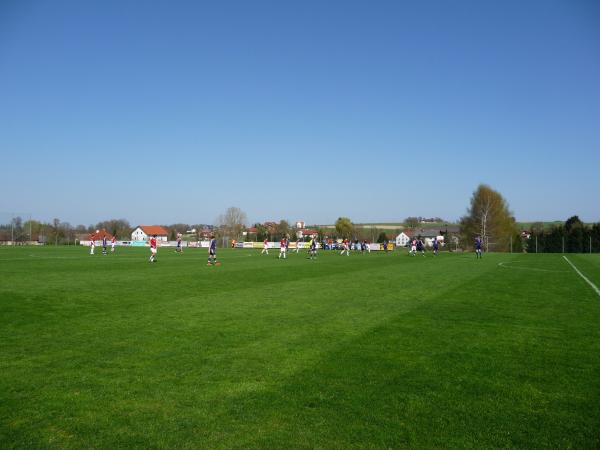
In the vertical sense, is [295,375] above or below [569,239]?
below

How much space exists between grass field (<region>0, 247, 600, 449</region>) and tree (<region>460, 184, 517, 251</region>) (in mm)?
79254

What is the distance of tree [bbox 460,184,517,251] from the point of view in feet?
288

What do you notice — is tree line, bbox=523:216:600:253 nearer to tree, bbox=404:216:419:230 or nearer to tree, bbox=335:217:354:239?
tree, bbox=335:217:354:239

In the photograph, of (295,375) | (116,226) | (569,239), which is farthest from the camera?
(116,226)

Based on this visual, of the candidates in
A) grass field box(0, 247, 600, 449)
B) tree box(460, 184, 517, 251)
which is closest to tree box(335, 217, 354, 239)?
tree box(460, 184, 517, 251)

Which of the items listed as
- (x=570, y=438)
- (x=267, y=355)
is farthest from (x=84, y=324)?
(x=570, y=438)

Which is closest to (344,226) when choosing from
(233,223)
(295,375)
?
(233,223)

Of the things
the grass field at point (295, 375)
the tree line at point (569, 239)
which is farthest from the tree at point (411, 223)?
the grass field at point (295, 375)

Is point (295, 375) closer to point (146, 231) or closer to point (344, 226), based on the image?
point (344, 226)

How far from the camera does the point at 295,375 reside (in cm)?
646

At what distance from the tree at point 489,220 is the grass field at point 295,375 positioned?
79254mm

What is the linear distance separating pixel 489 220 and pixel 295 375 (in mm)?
89433

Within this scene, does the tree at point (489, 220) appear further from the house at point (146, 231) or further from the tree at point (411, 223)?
the house at point (146, 231)

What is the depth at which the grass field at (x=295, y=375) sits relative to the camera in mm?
4629
